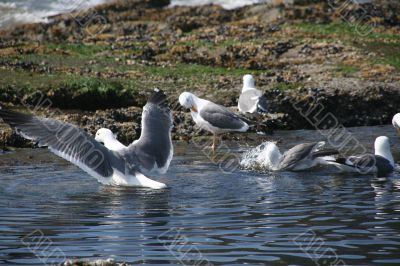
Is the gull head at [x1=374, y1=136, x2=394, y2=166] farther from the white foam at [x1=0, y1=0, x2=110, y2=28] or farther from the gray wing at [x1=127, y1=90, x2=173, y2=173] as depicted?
the white foam at [x1=0, y1=0, x2=110, y2=28]

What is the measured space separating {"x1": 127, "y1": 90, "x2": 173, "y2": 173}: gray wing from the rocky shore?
3108 millimetres

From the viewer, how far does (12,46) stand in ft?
74.2

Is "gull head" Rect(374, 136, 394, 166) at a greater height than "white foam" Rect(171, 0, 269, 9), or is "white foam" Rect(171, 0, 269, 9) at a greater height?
"white foam" Rect(171, 0, 269, 9)

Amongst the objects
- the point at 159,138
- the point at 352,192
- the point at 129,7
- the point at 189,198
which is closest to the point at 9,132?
the point at 159,138

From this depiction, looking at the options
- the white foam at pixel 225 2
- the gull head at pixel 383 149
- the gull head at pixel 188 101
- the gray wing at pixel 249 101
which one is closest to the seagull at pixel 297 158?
the gull head at pixel 383 149

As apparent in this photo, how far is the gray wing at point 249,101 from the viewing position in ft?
54.0

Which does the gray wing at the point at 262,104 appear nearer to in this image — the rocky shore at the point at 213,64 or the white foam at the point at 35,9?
the rocky shore at the point at 213,64

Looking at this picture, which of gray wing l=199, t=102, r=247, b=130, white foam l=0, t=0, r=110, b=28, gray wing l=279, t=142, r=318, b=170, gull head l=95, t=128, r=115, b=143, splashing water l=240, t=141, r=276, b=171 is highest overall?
white foam l=0, t=0, r=110, b=28

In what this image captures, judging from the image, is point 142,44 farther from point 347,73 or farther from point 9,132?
point 9,132

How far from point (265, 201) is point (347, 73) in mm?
9882

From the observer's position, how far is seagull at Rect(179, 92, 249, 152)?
50.5 feet

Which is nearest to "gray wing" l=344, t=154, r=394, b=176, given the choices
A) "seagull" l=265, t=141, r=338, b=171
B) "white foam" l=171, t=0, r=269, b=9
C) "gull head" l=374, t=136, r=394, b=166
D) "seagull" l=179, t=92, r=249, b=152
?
"gull head" l=374, t=136, r=394, b=166

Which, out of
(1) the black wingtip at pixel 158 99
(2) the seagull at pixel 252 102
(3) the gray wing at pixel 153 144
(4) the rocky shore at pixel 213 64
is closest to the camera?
(3) the gray wing at pixel 153 144

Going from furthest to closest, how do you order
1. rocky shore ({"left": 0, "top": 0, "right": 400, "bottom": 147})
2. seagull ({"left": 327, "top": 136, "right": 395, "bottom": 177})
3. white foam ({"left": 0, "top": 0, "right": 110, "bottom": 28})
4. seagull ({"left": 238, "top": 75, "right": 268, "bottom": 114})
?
white foam ({"left": 0, "top": 0, "right": 110, "bottom": 28}), rocky shore ({"left": 0, "top": 0, "right": 400, "bottom": 147}), seagull ({"left": 238, "top": 75, "right": 268, "bottom": 114}), seagull ({"left": 327, "top": 136, "right": 395, "bottom": 177})
